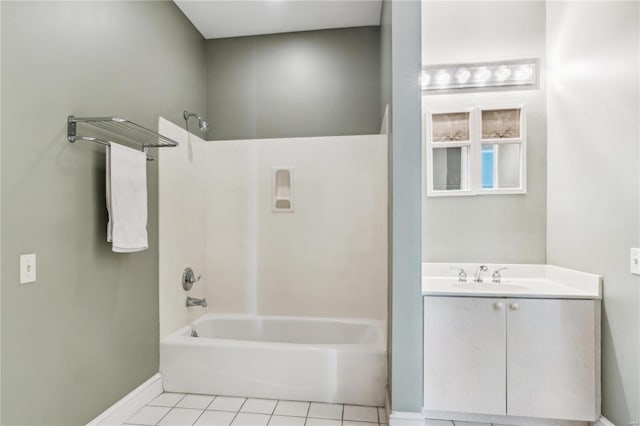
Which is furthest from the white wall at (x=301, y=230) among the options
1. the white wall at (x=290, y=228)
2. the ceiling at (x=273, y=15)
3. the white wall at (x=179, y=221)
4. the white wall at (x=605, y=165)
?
the white wall at (x=605, y=165)

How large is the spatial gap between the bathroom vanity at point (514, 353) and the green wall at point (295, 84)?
1675 millimetres

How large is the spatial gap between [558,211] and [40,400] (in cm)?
303

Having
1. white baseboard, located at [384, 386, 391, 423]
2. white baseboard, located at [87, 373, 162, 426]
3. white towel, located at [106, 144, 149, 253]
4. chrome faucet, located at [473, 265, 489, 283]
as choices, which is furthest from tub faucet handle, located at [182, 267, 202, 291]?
chrome faucet, located at [473, 265, 489, 283]

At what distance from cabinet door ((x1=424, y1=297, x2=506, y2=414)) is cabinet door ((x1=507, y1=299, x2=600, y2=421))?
0.24 feet

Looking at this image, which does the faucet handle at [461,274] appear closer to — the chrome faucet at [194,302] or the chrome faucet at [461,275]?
the chrome faucet at [461,275]

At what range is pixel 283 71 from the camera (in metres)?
3.02

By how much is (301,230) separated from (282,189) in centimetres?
40

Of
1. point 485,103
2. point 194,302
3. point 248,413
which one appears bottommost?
point 248,413

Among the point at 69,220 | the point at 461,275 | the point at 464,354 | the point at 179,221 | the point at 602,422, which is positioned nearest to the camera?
the point at 69,220

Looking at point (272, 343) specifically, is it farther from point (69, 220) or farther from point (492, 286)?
point (492, 286)

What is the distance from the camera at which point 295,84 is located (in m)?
3.01

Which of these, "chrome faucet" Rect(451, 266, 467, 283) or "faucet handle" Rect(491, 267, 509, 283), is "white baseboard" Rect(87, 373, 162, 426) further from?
"faucet handle" Rect(491, 267, 509, 283)

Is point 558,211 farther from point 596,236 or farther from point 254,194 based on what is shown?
point 254,194

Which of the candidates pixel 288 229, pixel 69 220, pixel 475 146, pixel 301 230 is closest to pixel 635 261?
pixel 475 146
